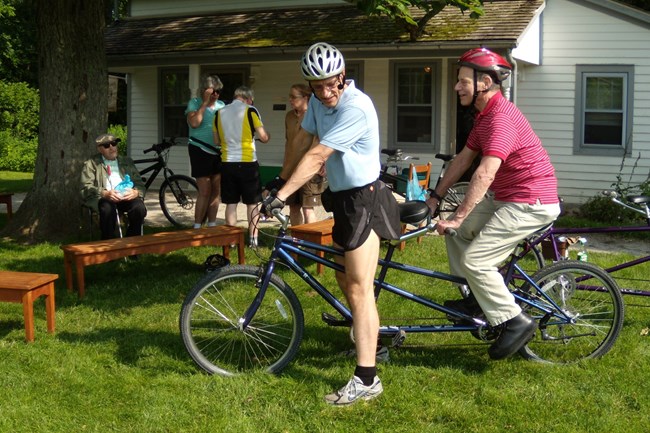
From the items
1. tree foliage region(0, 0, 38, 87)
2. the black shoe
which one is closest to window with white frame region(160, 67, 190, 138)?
the black shoe

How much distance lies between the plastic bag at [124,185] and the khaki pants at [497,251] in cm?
476

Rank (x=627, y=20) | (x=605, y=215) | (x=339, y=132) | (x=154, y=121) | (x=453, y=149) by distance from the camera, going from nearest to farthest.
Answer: (x=339, y=132)
(x=605, y=215)
(x=627, y=20)
(x=453, y=149)
(x=154, y=121)

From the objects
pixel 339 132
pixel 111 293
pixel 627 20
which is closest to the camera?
pixel 339 132

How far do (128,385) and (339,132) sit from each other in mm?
1986

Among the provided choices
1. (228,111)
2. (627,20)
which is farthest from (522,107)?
(228,111)

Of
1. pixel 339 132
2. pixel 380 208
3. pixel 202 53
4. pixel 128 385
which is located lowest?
pixel 128 385

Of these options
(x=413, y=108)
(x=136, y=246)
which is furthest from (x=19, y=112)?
(x=136, y=246)

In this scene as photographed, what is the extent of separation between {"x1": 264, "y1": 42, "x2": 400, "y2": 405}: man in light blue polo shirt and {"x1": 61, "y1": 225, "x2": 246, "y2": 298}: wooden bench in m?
3.10

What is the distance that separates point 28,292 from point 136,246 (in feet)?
5.46

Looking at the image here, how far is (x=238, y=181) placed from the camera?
9.03m

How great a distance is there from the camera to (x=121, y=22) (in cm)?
1952

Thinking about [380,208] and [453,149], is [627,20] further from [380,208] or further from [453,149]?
[380,208]

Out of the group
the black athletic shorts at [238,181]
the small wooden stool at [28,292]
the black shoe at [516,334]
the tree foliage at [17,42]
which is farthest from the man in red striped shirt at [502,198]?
the tree foliage at [17,42]

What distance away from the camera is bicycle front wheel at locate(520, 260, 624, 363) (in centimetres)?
516
